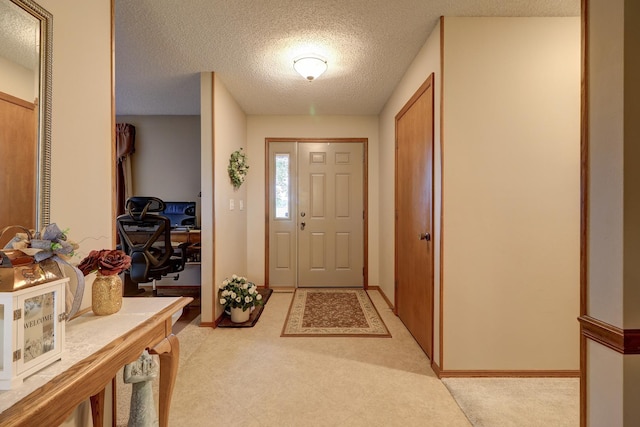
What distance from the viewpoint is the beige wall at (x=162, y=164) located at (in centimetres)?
453

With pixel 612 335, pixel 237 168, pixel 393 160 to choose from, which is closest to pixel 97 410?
pixel 612 335

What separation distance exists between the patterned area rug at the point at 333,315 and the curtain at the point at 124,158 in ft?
8.89

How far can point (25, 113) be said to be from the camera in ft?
3.55

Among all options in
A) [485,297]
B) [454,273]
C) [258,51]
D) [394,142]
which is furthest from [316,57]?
[485,297]

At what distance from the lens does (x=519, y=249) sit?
2145mm

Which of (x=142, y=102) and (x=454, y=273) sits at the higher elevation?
(x=142, y=102)

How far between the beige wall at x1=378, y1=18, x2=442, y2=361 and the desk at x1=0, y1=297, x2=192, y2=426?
1677mm

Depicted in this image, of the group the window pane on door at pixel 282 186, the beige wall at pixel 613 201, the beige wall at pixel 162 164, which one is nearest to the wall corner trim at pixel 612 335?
the beige wall at pixel 613 201

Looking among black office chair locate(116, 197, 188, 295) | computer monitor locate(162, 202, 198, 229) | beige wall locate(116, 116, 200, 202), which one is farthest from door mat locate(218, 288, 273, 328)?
beige wall locate(116, 116, 200, 202)

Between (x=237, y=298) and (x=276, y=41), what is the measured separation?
2.31 metres

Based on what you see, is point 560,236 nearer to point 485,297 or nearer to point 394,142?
point 485,297

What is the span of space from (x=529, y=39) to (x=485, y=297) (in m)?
1.75

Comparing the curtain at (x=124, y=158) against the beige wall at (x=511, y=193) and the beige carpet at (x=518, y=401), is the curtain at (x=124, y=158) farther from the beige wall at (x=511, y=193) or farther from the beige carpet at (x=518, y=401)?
the beige carpet at (x=518, y=401)

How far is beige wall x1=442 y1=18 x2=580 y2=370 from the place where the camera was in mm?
2129
